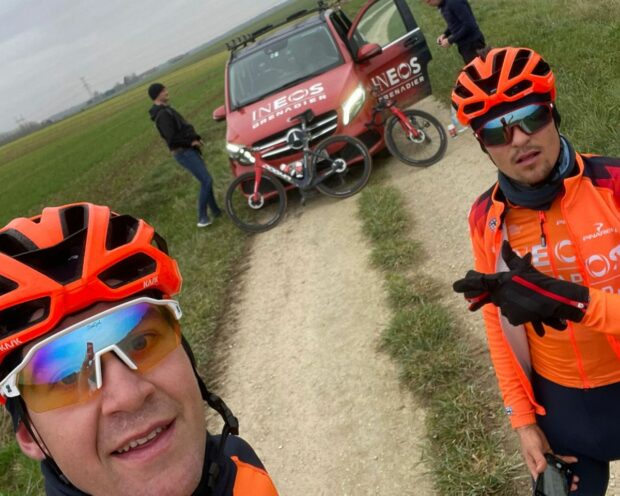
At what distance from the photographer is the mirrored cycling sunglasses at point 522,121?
203cm

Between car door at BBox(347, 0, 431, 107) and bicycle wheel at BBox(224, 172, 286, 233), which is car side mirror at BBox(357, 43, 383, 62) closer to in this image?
car door at BBox(347, 0, 431, 107)

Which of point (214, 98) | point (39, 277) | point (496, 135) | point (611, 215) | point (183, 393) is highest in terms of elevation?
point (39, 277)

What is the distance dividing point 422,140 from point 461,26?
1627 mm

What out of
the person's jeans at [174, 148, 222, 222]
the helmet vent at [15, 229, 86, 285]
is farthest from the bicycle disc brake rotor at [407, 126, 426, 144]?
the helmet vent at [15, 229, 86, 285]

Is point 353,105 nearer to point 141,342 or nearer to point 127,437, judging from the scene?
point 141,342

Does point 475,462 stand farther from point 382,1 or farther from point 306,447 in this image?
point 382,1

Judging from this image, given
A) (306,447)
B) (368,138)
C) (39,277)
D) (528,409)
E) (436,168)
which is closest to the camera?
(39,277)

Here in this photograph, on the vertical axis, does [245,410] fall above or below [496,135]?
below

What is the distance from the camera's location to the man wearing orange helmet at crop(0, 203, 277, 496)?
1269 millimetres

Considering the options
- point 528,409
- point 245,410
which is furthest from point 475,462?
point 245,410

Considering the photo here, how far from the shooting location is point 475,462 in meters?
2.89

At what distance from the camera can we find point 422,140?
7465 millimetres

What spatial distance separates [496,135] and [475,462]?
5.91ft

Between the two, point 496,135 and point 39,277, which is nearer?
point 39,277
